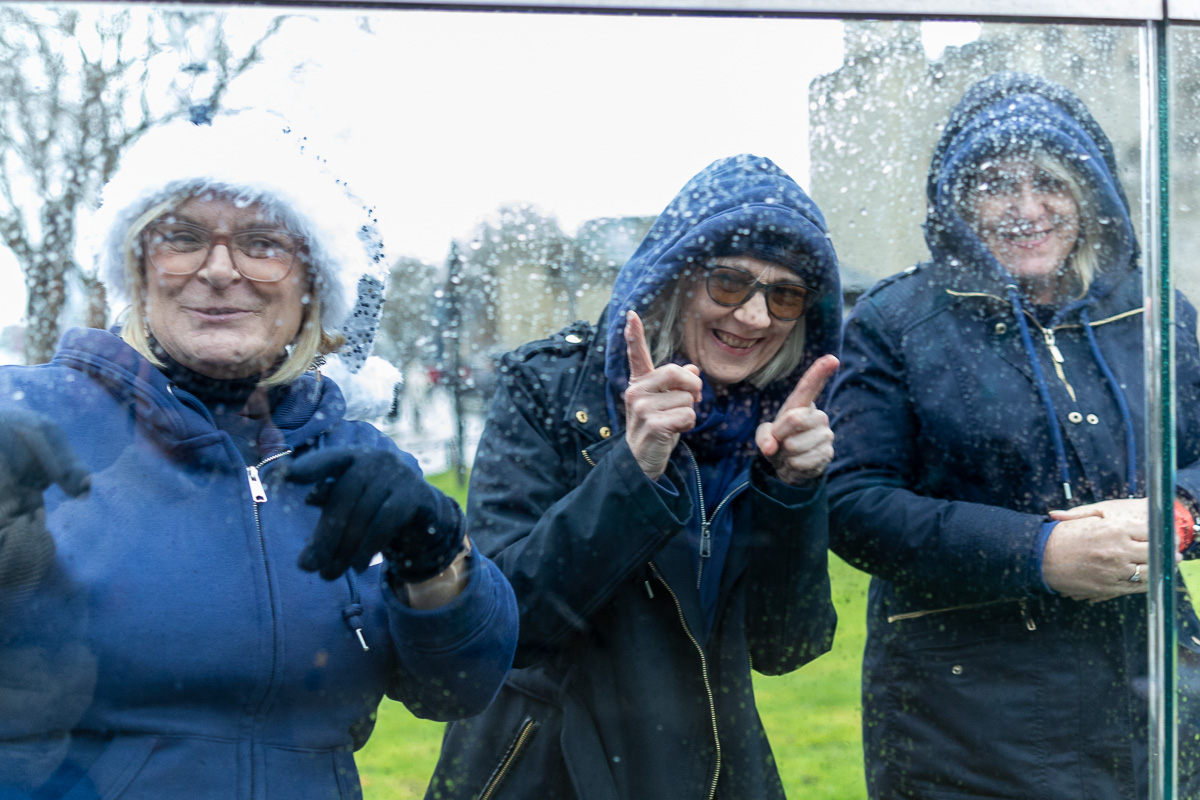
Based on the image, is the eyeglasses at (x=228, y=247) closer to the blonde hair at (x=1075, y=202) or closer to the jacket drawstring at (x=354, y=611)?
the jacket drawstring at (x=354, y=611)

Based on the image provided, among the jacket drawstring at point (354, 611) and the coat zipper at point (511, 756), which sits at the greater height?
the jacket drawstring at point (354, 611)

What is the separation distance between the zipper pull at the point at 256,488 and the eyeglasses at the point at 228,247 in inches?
8.0

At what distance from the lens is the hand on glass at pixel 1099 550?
132 cm

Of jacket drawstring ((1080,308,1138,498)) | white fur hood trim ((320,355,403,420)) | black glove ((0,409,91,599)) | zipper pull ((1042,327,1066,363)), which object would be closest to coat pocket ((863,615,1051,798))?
jacket drawstring ((1080,308,1138,498))

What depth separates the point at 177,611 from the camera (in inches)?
42.8

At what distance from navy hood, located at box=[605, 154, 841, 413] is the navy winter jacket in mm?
344

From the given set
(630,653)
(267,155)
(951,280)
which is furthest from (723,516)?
(267,155)

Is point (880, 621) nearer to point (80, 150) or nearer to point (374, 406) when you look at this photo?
point (374, 406)

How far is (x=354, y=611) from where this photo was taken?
1.18m

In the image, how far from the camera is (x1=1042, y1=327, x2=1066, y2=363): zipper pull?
1.34 metres

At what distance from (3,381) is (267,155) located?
1.08ft

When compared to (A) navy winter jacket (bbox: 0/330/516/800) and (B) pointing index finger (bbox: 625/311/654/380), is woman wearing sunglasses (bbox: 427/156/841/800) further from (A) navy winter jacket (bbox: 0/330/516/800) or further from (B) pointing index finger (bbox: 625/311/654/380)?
(A) navy winter jacket (bbox: 0/330/516/800)

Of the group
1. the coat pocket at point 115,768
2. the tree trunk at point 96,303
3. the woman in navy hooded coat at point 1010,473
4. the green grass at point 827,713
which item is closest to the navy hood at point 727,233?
the woman in navy hooded coat at point 1010,473

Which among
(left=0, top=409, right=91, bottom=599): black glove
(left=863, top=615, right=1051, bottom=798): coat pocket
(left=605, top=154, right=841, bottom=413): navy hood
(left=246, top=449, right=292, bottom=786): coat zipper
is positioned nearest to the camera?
(left=0, top=409, right=91, bottom=599): black glove
